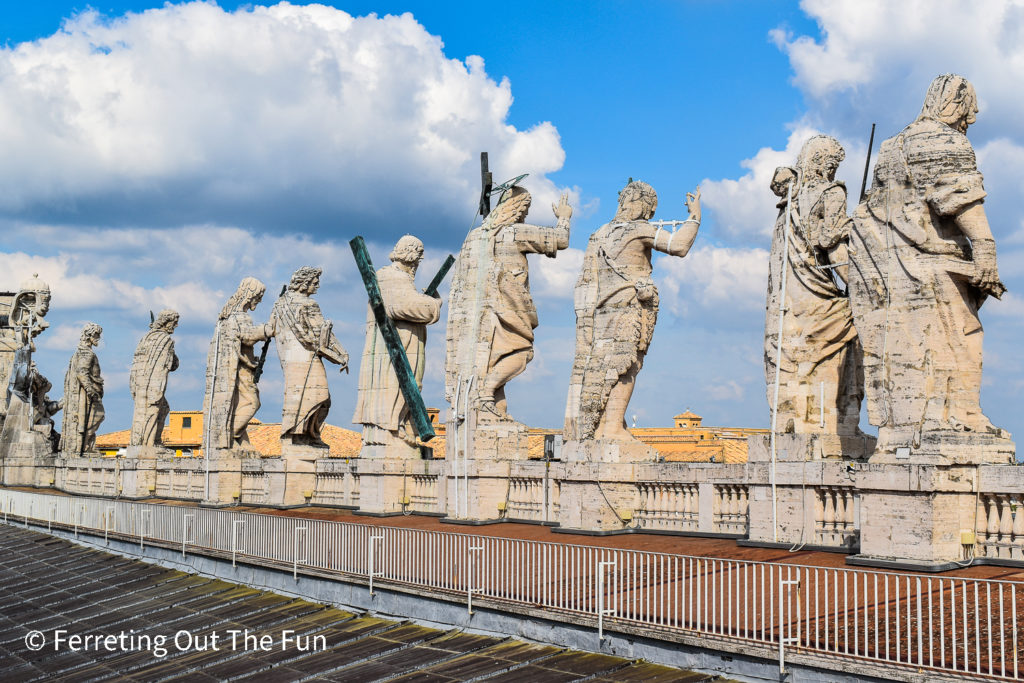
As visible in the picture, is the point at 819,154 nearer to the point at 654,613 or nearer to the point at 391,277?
the point at 654,613

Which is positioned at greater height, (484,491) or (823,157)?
(823,157)

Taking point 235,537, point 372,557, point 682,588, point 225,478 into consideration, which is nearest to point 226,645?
point 372,557

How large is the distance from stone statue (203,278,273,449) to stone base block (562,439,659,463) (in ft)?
36.7

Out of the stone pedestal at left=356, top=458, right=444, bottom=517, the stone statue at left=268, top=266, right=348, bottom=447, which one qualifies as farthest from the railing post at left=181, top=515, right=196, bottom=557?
the stone statue at left=268, top=266, right=348, bottom=447

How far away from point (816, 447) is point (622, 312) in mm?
4034

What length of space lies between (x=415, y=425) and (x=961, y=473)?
11.6m

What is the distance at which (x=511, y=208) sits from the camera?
1839 cm

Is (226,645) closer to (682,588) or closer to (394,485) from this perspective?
(682,588)

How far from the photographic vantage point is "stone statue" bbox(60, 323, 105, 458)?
3331 centimetres

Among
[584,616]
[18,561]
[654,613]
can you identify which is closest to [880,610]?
[654,613]

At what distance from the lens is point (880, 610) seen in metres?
8.72

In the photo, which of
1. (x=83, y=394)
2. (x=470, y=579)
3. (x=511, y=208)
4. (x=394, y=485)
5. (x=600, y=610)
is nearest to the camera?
(x=600, y=610)

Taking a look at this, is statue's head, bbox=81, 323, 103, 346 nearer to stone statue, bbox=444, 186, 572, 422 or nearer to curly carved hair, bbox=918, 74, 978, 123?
stone statue, bbox=444, 186, 572, 422

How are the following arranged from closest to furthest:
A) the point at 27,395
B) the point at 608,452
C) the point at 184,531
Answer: the point at 608,452 < the point at 184,531 < the point at 27,395
